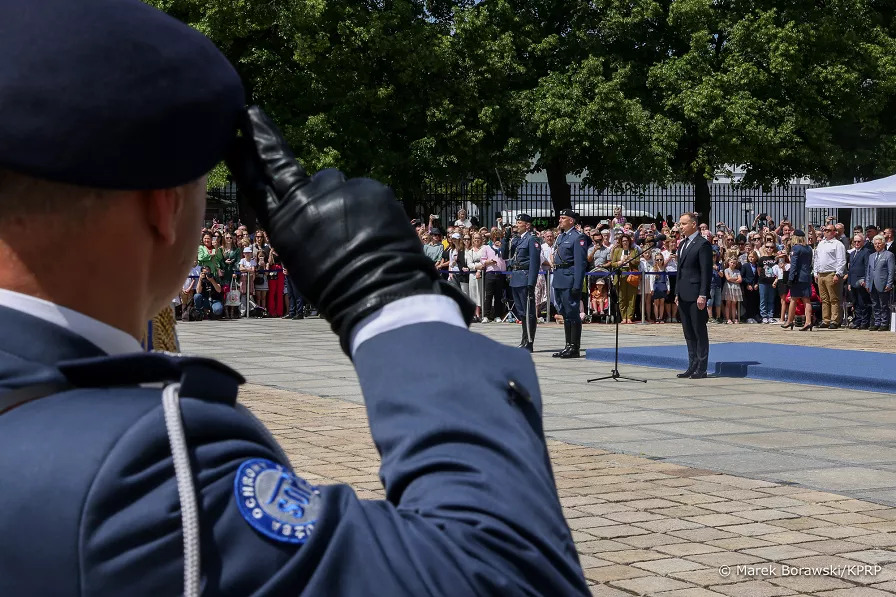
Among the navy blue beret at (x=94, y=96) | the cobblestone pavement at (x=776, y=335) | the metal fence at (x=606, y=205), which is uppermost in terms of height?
the metal fence at (x=606, y=205)

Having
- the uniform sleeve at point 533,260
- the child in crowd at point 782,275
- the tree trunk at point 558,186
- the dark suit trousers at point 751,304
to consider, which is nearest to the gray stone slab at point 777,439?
the uniform sleeve at point 533,260

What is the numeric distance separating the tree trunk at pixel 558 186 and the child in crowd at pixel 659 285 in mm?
14177

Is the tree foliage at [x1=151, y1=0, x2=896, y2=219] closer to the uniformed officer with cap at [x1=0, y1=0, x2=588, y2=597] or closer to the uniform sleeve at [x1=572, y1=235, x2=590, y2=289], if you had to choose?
the uniform sleeve at [x1=572, y1=235, x2=590, y2=289]

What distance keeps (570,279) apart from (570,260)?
0.41 m

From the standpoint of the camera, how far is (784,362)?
1469 cm

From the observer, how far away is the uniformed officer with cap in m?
0.98

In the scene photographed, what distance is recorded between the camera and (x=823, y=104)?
35.3m

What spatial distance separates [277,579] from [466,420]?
0.21 meters

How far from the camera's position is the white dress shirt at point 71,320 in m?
1.10

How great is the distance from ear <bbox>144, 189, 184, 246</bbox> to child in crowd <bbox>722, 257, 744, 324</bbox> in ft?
74.4

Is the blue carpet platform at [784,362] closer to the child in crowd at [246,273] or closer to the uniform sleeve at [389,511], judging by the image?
the child in crowd at [246,273]

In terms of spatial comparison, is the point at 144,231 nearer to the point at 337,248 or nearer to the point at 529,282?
the point at 337,248

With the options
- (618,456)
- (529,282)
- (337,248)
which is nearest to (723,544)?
(618,456)

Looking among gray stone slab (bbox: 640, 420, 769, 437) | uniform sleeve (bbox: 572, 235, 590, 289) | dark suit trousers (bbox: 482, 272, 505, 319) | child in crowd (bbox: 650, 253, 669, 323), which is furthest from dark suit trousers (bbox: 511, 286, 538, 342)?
gray stone slab (bbox: 640, 420, 769, 437)
